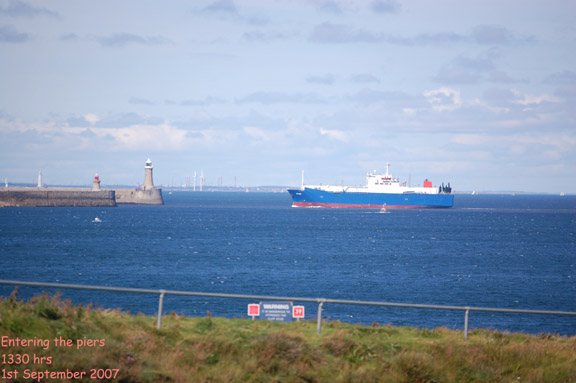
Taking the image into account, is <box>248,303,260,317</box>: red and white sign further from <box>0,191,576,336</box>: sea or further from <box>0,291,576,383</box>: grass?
<box>0,191,576,336</box>: sea

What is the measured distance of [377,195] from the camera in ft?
469

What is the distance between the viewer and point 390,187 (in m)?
143

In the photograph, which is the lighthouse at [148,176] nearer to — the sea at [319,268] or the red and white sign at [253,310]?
the sea at [319,268]

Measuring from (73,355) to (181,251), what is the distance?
48.4 metres

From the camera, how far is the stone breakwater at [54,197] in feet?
441

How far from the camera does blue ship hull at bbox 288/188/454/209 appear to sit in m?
143

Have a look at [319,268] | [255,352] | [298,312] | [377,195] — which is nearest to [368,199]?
[377,195]

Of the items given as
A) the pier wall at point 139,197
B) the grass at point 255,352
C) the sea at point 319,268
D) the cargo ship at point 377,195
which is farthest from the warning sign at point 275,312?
the pier wall at point 139,197

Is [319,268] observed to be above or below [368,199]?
below

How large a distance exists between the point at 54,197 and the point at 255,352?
136 m

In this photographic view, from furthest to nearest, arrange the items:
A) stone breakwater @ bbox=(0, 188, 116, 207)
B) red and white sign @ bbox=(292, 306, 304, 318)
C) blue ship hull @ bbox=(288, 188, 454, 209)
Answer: blue ship hull @ bbox=(288, 188, 454, 209) < stone breakwater @ bbox=(0, 188, 116, 207) < red and white sign @ bbox=(292, 306, 304, 318)

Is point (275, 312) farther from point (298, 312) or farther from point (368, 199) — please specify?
point (368, 199)

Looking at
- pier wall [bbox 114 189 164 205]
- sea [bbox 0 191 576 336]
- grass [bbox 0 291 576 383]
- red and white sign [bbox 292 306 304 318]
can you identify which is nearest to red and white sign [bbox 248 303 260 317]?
grass [bbox 0 291 576 383]

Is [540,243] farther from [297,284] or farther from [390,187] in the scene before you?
[390,187]
